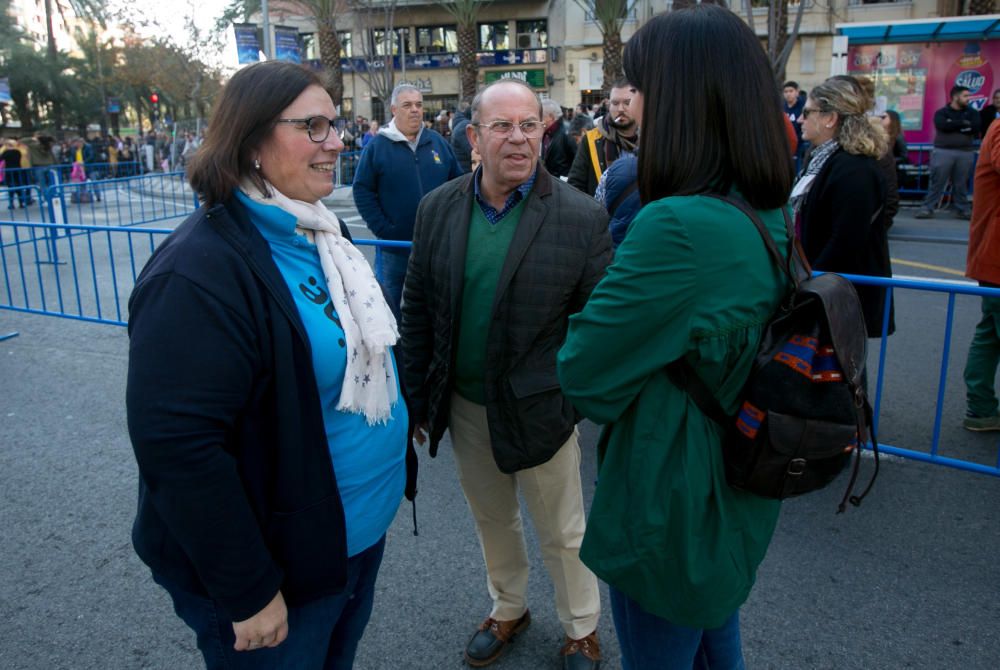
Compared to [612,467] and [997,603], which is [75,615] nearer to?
[612,467]

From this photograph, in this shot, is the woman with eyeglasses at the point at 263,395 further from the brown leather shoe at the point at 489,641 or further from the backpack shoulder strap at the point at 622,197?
the backpack shoulder strap at the point at 622,197

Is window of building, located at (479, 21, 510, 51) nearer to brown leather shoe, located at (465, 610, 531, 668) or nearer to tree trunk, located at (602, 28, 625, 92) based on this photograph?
tree trunk, located at (602, 28, 625, 92)

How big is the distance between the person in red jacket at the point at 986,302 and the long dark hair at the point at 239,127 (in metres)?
4.32

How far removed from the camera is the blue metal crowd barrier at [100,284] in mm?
3949

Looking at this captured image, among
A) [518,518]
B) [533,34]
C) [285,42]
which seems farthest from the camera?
[533,34]

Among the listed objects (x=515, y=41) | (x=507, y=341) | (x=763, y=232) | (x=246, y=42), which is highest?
(x=515, y=41)

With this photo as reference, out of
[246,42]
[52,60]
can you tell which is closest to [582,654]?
[246,42]

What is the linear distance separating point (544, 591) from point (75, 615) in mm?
1859

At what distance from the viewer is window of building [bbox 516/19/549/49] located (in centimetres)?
4194

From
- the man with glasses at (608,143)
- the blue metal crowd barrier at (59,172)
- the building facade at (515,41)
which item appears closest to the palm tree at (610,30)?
the building facade at (515,41)

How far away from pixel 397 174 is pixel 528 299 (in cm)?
374

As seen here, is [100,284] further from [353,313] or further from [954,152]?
[954,152]

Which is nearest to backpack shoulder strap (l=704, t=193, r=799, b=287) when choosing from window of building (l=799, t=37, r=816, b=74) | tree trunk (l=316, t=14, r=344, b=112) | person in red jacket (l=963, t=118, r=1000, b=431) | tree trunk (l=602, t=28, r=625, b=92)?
person in red jacket (l=963, t=118, r=1000, b=431)

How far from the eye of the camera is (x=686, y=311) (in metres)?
1.57
